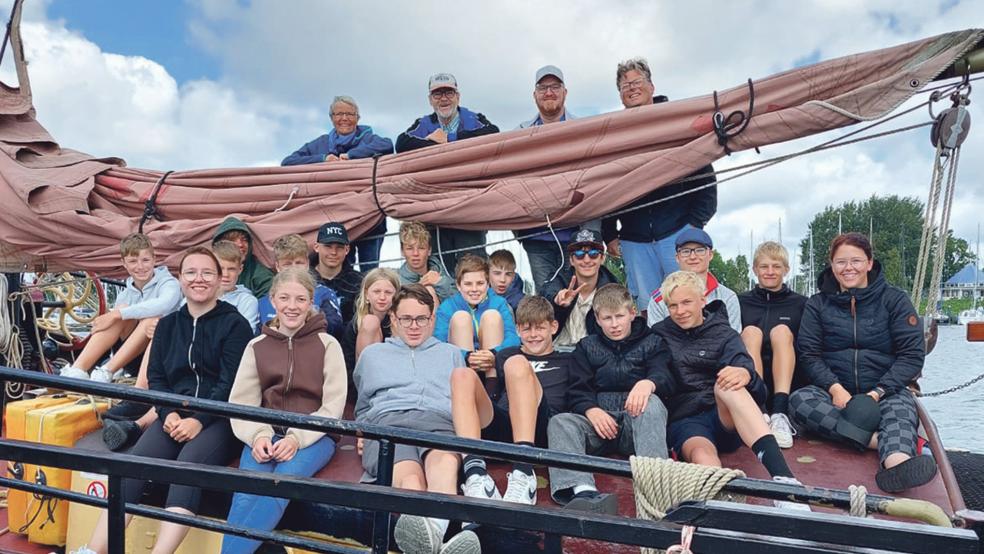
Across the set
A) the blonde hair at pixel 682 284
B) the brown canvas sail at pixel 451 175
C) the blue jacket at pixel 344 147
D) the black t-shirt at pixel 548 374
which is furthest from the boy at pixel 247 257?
the blonde hair at pixel 682 284

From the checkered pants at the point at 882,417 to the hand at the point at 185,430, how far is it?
272 centimetres

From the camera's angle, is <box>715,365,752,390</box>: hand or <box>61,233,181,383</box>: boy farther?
<box>61,233,181,383</box>: boy

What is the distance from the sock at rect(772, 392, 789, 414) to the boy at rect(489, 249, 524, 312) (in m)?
1.50

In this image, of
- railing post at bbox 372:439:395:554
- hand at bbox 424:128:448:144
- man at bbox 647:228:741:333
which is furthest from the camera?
hand at bbox 424:128:448:144

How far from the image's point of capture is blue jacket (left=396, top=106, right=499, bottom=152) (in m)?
4.64

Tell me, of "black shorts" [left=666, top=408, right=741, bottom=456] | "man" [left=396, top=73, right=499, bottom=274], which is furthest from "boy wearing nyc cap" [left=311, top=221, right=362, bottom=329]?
"black shorts" [left=666, top=408, right=741, bottom=456]

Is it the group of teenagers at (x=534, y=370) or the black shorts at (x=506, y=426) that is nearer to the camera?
the group of teenagers at (x=534, y=370)

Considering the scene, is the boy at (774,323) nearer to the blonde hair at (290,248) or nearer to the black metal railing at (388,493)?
the black metal railing at (388,493)

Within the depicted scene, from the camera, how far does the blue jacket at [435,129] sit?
4.64m

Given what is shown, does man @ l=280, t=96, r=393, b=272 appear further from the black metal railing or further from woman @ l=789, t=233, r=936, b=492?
woman @ l=789, t=233, r=936, b=492

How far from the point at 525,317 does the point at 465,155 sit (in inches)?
50.2

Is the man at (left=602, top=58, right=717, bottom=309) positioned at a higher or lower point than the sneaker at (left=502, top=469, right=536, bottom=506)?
higher

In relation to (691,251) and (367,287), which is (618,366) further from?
(367,287)

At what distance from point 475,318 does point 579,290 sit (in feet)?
1.94
